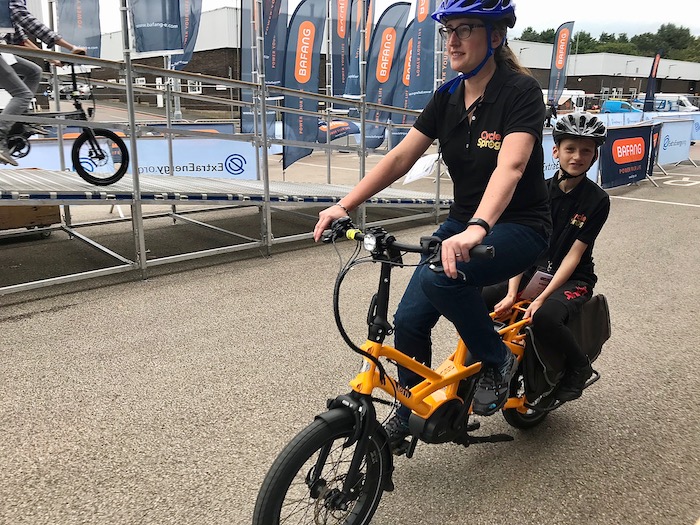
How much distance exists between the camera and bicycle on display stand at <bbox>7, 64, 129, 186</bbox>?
19.4 feet

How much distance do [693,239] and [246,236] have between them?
242 inches

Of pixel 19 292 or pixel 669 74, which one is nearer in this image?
pixel 19 292

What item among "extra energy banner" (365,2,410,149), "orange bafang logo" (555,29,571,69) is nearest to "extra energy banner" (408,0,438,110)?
"extra energy banner" (365,2,410,149)

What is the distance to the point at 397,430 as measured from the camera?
255cm

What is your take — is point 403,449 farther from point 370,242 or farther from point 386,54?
point 386,54

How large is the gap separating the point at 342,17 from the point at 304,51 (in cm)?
314

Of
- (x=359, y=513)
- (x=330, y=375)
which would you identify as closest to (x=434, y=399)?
(x=359, y=513)

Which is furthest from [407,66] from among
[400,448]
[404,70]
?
[400,448]

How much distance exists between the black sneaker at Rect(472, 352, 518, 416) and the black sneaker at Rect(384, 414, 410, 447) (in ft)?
1.06

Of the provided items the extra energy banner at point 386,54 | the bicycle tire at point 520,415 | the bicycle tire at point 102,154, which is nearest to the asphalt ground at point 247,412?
the bicycle tire at point 520,415

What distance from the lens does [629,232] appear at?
27.0 feet

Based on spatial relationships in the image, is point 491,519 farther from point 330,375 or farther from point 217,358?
point 217,358

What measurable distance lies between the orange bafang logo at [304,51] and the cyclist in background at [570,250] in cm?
954

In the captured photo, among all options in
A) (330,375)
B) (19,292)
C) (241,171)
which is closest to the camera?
(330,375)
